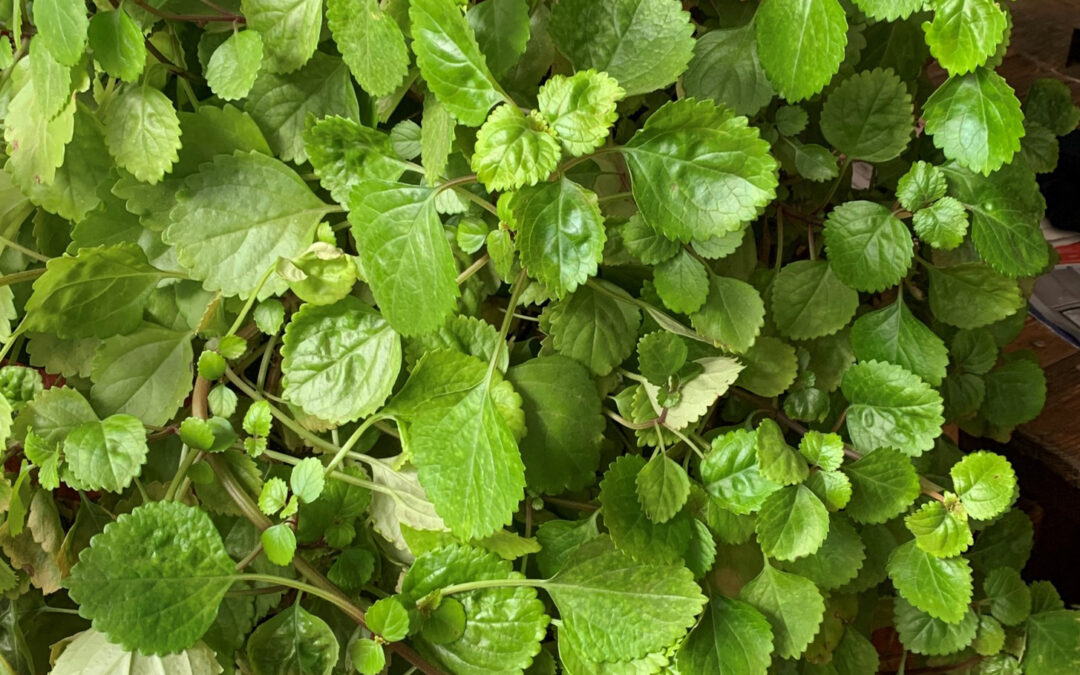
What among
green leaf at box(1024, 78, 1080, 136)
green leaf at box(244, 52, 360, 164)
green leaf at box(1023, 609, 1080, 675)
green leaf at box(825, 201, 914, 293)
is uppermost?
green leaf at box(244, 52, 360, 164)

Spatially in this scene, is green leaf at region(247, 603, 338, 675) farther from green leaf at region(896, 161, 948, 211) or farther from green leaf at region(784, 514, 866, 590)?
green leaf at region(896, 161, 948, 211)

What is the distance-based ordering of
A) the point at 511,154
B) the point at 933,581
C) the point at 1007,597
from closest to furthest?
the point at 511,154, the point at 933,581, the point at 1007,597

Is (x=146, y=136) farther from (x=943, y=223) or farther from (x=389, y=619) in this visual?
(x=943, y=223)

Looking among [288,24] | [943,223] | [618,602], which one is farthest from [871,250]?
[288,24]

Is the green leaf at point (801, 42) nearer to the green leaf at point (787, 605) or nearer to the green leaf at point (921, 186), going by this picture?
the green leaf at point (921, 186)

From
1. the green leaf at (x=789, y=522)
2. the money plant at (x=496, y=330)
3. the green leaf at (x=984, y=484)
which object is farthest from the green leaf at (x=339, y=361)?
the green leaf at (x=984, y=484)

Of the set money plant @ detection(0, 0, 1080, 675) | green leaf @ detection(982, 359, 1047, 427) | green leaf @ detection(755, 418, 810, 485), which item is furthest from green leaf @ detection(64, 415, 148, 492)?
green leaf @ detection(982, 359, 1047, 427)

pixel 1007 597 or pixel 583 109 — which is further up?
pixel 583 109
